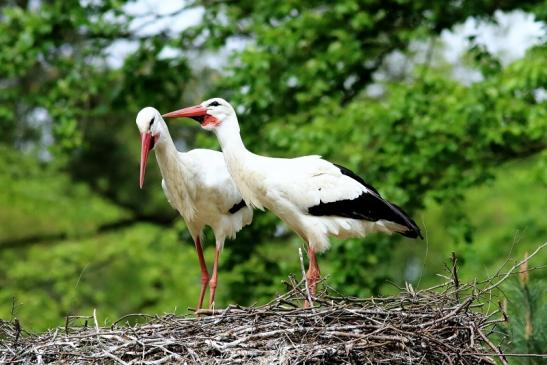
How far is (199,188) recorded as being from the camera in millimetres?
8797

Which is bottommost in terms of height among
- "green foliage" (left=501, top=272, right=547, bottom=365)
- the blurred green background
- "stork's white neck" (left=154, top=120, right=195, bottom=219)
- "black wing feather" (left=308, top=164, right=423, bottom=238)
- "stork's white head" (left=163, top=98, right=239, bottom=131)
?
the blurred green background

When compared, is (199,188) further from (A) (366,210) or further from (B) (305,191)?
(A) (366,210)

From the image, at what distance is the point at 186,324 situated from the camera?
21.5 ft

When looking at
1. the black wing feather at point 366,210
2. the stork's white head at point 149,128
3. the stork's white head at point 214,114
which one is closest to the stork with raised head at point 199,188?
the stork's white head at point 149,128

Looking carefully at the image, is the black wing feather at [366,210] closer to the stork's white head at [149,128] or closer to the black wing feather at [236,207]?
the black wing feather at [236,207]

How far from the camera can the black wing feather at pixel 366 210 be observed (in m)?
8.23

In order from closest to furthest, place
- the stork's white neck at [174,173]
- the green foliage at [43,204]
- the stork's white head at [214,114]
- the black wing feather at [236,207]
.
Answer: the stork's white head at [214,114]
the stork's white neck at [174,173]
the black wing feather at [236,207]
the green foliage at [43,204]

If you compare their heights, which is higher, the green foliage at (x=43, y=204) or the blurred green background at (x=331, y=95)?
the blurred green background at (x=331, y=95)

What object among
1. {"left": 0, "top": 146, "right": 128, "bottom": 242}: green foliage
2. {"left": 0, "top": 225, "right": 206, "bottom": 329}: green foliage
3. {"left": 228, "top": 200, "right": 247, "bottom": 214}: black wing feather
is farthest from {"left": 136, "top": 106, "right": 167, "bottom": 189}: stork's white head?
{"left": 0, "top": 146, "right": 128, "bottom": 242}: green foliage

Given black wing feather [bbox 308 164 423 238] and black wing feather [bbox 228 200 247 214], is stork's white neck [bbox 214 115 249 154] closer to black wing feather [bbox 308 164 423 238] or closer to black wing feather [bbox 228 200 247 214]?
black wing feather [bbox 308 164 423 238]

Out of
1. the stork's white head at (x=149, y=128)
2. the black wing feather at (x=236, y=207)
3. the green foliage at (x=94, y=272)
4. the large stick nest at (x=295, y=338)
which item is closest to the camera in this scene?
the large stick nest at (x=295, y=338)

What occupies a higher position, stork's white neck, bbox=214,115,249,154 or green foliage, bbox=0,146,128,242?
stork's white neck, bbox=214,115,249,154

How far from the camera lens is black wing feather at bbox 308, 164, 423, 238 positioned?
8234 millimetres

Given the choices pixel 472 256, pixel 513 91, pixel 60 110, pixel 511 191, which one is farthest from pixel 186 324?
pixel 511 191
